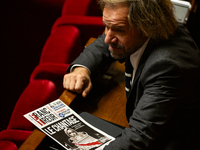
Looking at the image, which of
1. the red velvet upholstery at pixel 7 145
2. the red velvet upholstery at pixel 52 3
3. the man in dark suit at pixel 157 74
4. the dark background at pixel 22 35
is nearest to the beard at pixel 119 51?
the man in dark suit at pixel 157 74

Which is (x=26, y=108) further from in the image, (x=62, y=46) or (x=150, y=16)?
(x=150, y=16)

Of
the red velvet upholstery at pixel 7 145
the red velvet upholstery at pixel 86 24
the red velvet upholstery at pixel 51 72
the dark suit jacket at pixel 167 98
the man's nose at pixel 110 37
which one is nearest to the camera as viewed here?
the dark suit jacket at pixel 167 98

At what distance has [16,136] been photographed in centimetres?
90

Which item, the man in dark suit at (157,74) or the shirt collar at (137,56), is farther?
the shirt collar at (137,56)

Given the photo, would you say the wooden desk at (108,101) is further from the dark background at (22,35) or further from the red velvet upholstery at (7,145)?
the dark background at (22,35)

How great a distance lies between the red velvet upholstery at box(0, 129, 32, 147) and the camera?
89cm

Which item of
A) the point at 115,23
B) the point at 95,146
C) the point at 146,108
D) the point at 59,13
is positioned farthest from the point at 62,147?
the point at 59,13

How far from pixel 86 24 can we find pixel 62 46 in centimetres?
25

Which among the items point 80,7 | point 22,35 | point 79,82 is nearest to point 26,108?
point 79,82

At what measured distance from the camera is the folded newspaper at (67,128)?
71cm

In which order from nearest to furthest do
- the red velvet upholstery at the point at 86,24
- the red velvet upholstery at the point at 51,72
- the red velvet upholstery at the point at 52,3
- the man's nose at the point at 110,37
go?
the man's nose at the point at 110,37 < the red velvet upholstery at the point at 51,72 < the red velvet upholstery at the point at 86,24 < the red velvet upholstery at the point at 52,3

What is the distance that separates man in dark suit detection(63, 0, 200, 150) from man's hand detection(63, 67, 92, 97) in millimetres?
186

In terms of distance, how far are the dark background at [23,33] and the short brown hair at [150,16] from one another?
123 cm

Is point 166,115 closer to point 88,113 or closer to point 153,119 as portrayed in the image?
point 153,119
